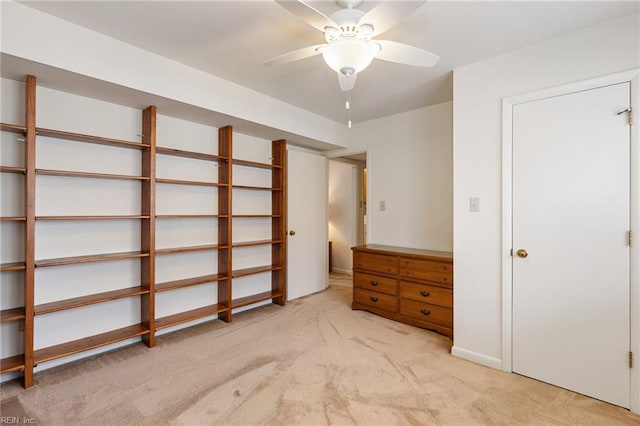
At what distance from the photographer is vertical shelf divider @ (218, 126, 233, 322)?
3.21 metres

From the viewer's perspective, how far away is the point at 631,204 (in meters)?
1.85

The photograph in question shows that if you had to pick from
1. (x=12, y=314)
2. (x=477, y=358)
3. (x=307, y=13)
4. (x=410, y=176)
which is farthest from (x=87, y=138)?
(x=477, y=358)

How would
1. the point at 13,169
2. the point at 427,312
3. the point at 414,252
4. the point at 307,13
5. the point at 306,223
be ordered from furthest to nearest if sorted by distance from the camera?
the point at 306,223, the point at 414,252, the point at 427,312, the point at 13,169, the point at 307,13

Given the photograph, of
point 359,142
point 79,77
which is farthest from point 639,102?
point 79,77

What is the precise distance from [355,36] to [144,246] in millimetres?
2472

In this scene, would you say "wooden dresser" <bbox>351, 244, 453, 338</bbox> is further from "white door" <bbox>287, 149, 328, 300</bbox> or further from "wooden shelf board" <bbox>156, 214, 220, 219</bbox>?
"wooden shelf board" <bbox>156, 214, 220, 219</bbox>

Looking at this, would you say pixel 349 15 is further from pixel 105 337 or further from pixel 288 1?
pixel 105 337

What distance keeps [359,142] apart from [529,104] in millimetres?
2297

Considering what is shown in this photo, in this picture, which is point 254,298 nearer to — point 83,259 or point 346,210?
point 83,259

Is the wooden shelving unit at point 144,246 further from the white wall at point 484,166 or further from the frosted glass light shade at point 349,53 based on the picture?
the white wall at point 484,166

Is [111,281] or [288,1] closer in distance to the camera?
[288,1]

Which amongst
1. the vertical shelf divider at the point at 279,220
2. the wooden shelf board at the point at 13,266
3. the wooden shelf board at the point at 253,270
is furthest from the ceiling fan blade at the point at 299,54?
the wooden shelf board at the point at 253,270

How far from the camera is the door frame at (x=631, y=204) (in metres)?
1.83

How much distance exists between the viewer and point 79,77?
2072mm
